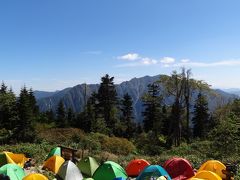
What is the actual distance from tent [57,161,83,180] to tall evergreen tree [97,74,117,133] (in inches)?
1496

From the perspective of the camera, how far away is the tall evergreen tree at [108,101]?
55.3 meters

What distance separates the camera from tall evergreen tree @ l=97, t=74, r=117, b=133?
55294 millimetres

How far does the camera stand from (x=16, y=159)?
18594mm

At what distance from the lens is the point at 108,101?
56906mm

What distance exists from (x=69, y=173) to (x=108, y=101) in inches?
1634

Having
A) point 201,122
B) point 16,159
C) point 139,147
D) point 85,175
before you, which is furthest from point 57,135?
point 201,122

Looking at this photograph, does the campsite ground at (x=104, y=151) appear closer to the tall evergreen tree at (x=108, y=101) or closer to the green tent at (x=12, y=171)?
the green tent at (x=12, y=171)

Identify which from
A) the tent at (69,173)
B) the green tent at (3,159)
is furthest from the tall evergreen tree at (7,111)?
the tent at (69,173)

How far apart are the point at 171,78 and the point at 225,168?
2903 cm

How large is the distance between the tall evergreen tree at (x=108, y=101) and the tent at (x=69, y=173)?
37989mm

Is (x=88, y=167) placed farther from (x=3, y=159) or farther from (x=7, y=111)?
(x=7, y=111)

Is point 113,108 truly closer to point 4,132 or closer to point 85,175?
point 4,132

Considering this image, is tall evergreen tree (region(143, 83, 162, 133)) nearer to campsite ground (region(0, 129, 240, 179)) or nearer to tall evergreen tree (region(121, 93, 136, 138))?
tall evergreen tree (region(121, 93, 136, 138))

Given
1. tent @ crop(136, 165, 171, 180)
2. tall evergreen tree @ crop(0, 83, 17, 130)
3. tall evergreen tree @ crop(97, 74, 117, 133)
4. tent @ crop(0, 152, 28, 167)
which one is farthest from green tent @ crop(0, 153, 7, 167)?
tall evergreen tree @ crop(97, 74, 117, 133)
